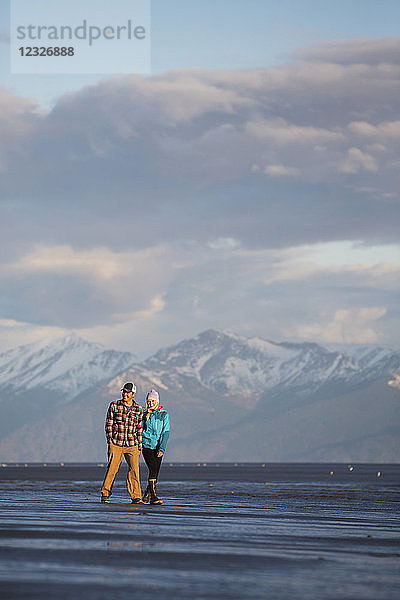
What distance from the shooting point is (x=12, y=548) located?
13.5m

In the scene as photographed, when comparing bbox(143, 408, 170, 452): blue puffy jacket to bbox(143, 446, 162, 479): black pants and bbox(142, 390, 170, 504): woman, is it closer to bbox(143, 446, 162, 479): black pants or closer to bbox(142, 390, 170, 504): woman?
bbox(142, 390, 170, 504): woman

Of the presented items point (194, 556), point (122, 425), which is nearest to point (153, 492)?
point (122, 425)

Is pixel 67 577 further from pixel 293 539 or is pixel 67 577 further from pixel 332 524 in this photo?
pixel 332 524

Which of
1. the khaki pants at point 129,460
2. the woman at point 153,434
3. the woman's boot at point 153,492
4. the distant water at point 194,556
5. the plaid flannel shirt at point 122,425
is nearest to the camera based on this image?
the distant water at point 194,556

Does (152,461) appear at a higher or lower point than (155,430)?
lower

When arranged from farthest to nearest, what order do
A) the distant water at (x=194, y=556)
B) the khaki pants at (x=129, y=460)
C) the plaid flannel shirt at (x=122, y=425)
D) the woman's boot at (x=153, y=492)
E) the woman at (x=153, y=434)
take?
the woman at (x=153, y=434), the woman's boot at (x=153, y=492), the plaid flannel shirt at (x=122, y=425), the khaki pants at (x=129, y=460), the distant water at (x=194, y=556)

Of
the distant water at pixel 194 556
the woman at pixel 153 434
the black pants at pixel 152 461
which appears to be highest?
the woman at pixel 153 434

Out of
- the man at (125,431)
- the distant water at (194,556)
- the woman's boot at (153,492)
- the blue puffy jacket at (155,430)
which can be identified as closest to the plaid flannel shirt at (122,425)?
the man at (125,431)

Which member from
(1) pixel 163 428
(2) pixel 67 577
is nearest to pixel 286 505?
(1) pixel 163 428

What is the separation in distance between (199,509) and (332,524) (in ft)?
17.3

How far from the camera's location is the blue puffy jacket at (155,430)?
25.5 meters

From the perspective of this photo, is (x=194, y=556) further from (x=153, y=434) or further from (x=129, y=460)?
(x=153, y=434)

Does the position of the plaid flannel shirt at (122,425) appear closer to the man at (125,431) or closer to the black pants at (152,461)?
the man at (125,431)

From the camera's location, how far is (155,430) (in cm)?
2555
